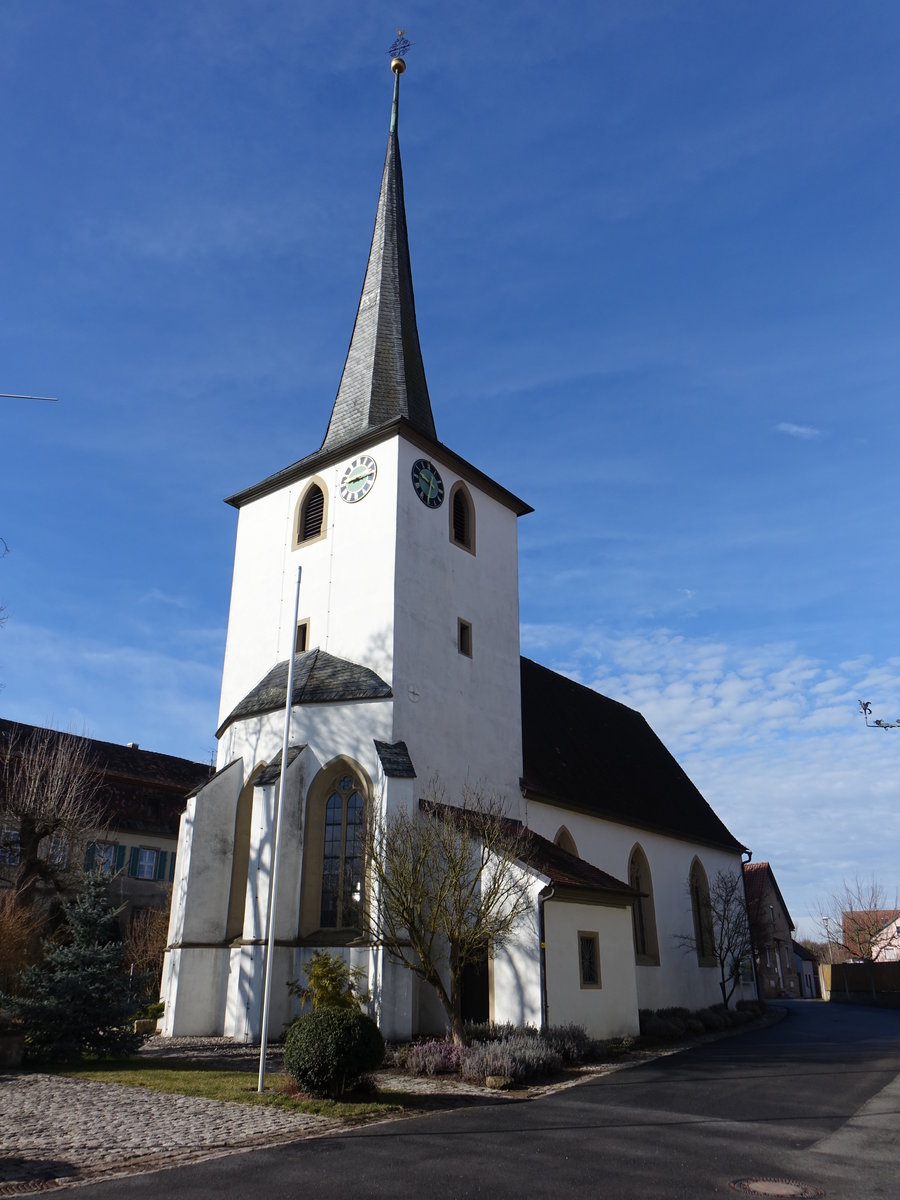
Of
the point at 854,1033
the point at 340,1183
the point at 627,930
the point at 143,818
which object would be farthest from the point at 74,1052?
the point at 143,818

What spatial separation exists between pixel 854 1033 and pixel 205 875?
16458mm

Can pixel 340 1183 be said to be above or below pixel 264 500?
below

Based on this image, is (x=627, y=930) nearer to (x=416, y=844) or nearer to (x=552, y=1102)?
(x=416, y=844)

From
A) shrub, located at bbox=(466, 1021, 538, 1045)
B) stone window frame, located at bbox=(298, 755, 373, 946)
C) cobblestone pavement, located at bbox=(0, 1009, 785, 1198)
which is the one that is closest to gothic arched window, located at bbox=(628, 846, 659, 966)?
shrub, located at bbox=(466, 1021, 538, 1045)

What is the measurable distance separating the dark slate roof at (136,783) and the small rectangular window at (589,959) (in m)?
19.9

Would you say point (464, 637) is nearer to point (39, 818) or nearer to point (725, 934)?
point (39, 818)

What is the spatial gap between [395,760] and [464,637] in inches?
191

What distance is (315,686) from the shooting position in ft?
63.1

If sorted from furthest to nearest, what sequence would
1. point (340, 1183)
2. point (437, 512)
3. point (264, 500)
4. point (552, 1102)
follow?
point (264, 500) → point (437, 512) → point (552, 1102) → point (340, 1183)

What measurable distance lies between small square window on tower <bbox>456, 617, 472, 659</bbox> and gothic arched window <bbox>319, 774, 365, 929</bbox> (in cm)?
457

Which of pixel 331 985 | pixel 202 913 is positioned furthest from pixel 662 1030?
pixel 202 913

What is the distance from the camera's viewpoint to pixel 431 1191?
736 centimetres

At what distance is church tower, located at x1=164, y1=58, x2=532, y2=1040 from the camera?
17.4 m

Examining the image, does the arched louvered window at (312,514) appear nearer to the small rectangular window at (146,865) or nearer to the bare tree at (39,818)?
the bare tree at (39,818)
